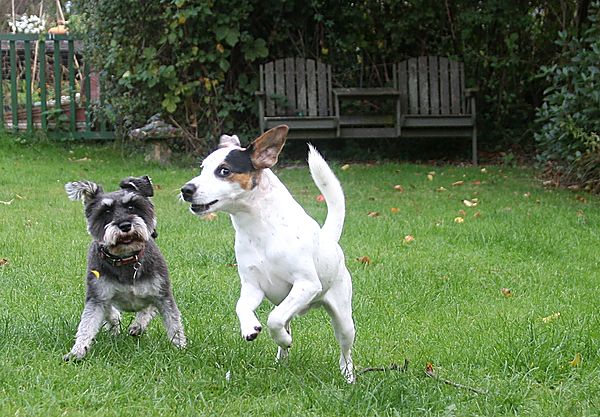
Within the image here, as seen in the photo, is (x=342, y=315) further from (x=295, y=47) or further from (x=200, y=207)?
(x=295, y=47)

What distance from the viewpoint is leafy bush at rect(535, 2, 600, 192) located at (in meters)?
9.79

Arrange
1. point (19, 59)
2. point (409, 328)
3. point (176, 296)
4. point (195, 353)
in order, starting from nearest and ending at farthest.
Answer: point (195, 353) → point (409, 328) → point (176, 296) → point (19, 59)

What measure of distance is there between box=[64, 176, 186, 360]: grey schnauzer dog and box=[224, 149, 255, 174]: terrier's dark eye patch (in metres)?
0.83

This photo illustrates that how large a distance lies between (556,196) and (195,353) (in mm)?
6588

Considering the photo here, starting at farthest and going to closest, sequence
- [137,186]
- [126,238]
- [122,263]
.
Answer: [137,186], [122,263], [126,238]

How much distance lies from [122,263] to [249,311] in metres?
1.01

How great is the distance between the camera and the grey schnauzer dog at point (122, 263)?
14.5 feet

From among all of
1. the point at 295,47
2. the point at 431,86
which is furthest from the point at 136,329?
the point at 295,47

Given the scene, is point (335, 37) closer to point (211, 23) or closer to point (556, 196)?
point (211, 23)

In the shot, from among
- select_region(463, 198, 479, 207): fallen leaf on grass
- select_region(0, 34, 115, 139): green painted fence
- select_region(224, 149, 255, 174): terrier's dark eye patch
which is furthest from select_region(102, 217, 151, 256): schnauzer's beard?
select_region(0, 34, 115, 139): green painted fence

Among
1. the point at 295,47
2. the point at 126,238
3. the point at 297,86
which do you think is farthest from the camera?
the point at 295,47

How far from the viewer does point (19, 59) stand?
57.0 feet

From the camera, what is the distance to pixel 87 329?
441cm

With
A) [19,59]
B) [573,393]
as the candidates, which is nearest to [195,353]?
[573,393]
